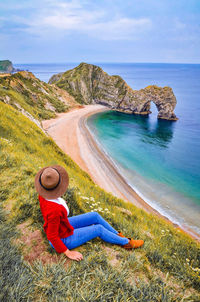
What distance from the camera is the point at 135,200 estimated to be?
17672 millimetres

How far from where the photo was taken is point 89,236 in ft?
10.7

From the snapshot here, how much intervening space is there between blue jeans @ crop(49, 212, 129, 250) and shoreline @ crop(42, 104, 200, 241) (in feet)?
44.1

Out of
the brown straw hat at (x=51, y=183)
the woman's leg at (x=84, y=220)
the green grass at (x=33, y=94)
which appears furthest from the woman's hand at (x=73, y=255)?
the green grass at (x=33, y=94)

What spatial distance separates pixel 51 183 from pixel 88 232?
141cm

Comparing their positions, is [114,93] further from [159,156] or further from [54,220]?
[54,220]

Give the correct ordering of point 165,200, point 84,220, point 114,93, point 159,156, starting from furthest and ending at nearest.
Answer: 1. point 114,93
2. point 159,156
3. point 165,200
4. point 84,220

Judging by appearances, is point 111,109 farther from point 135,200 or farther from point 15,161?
point 15,161

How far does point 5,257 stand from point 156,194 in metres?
18.7

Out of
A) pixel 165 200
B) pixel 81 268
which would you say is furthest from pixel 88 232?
pixel 165 200

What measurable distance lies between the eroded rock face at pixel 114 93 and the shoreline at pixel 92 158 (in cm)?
2599

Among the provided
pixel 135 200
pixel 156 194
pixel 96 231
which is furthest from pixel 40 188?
pixel 156 194

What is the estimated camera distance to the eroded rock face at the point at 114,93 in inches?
2280

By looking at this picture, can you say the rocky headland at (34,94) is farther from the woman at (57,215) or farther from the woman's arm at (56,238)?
the woman's arm at (56,238)

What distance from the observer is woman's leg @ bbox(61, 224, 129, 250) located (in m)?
3.10
